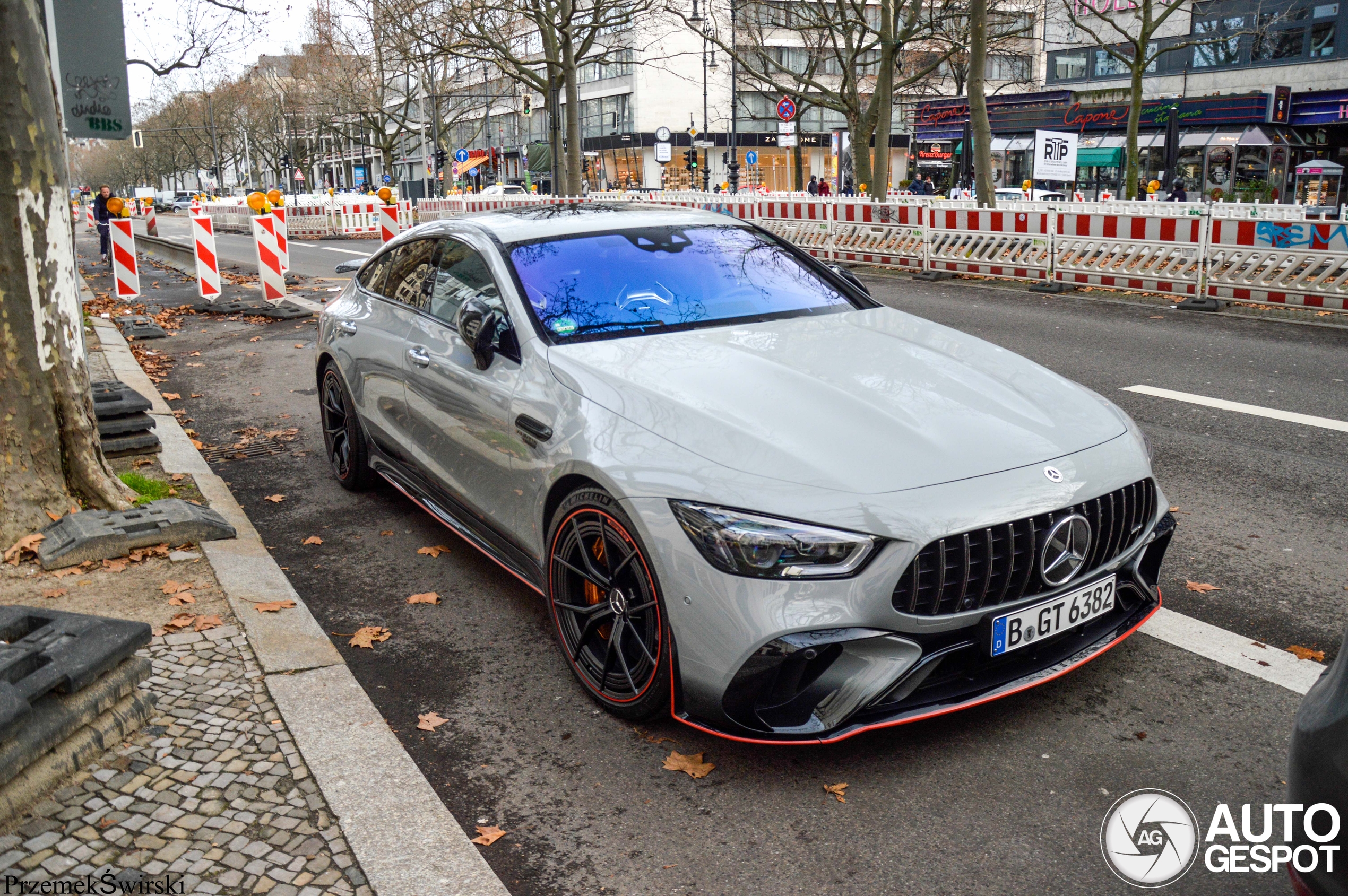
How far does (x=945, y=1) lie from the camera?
107ft

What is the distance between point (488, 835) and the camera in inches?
118

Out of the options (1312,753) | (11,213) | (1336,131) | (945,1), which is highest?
(945,1)

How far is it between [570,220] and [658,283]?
68 cm

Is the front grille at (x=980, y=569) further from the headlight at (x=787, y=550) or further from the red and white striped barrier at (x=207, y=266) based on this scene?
the red and white striped barrier at (x=207, y=266)

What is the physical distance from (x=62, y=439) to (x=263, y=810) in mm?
2926

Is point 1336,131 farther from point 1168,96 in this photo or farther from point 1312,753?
point 1312,753

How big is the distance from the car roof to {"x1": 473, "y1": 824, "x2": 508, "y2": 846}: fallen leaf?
251cm

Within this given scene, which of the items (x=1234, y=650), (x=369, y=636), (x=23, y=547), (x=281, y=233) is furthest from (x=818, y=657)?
(x=281, y=233)

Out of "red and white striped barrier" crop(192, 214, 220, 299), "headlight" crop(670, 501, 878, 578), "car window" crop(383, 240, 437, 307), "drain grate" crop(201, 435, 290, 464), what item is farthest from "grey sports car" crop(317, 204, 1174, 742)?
"red and white striped barrier" crop(192, 214, 220, 299)

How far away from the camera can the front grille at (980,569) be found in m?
2.99

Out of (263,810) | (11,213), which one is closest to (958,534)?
(263,810)

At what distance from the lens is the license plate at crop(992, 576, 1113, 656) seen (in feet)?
10.2

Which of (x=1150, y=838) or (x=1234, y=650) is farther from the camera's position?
(x=1234, y=650)
